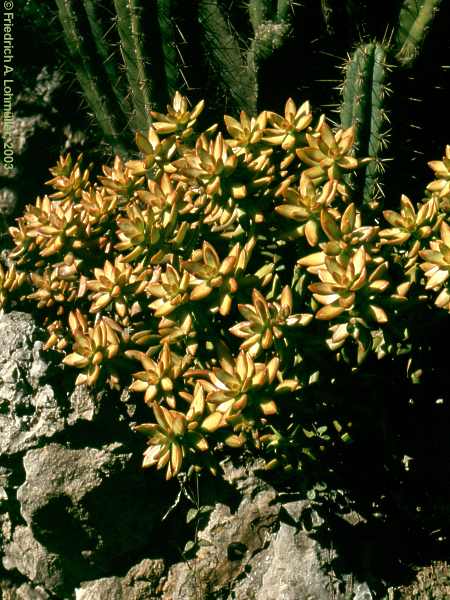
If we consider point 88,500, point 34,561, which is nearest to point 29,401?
point 88,500

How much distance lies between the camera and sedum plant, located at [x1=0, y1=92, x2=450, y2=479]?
201 centimetres

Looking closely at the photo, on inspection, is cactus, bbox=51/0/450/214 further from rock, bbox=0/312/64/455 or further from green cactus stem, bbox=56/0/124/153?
rock, bbox=0/312/64/455

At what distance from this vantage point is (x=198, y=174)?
219 centimetres

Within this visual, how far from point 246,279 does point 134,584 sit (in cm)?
142

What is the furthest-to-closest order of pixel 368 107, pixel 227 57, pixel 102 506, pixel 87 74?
pixel 87 74
pixel 227 57
pixel 102 506
pixel 368 107

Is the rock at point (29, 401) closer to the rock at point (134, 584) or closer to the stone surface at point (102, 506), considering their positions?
the stone surface at point (102, 506)

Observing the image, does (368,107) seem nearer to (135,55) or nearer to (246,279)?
(246,279)

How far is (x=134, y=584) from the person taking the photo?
2727 millimetres

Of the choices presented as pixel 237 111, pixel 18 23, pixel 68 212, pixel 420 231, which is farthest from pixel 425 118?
pixel 18 23

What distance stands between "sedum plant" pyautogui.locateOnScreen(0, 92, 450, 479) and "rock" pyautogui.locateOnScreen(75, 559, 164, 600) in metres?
0.68

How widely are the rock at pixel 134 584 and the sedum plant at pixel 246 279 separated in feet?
2.23

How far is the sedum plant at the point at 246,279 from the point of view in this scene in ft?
6.59

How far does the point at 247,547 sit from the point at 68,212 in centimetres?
147

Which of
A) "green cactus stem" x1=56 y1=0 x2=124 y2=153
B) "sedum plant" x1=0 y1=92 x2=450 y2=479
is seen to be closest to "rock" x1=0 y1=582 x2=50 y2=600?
"sedum plant" x1=0 y1=92 x2=450 y2=479
